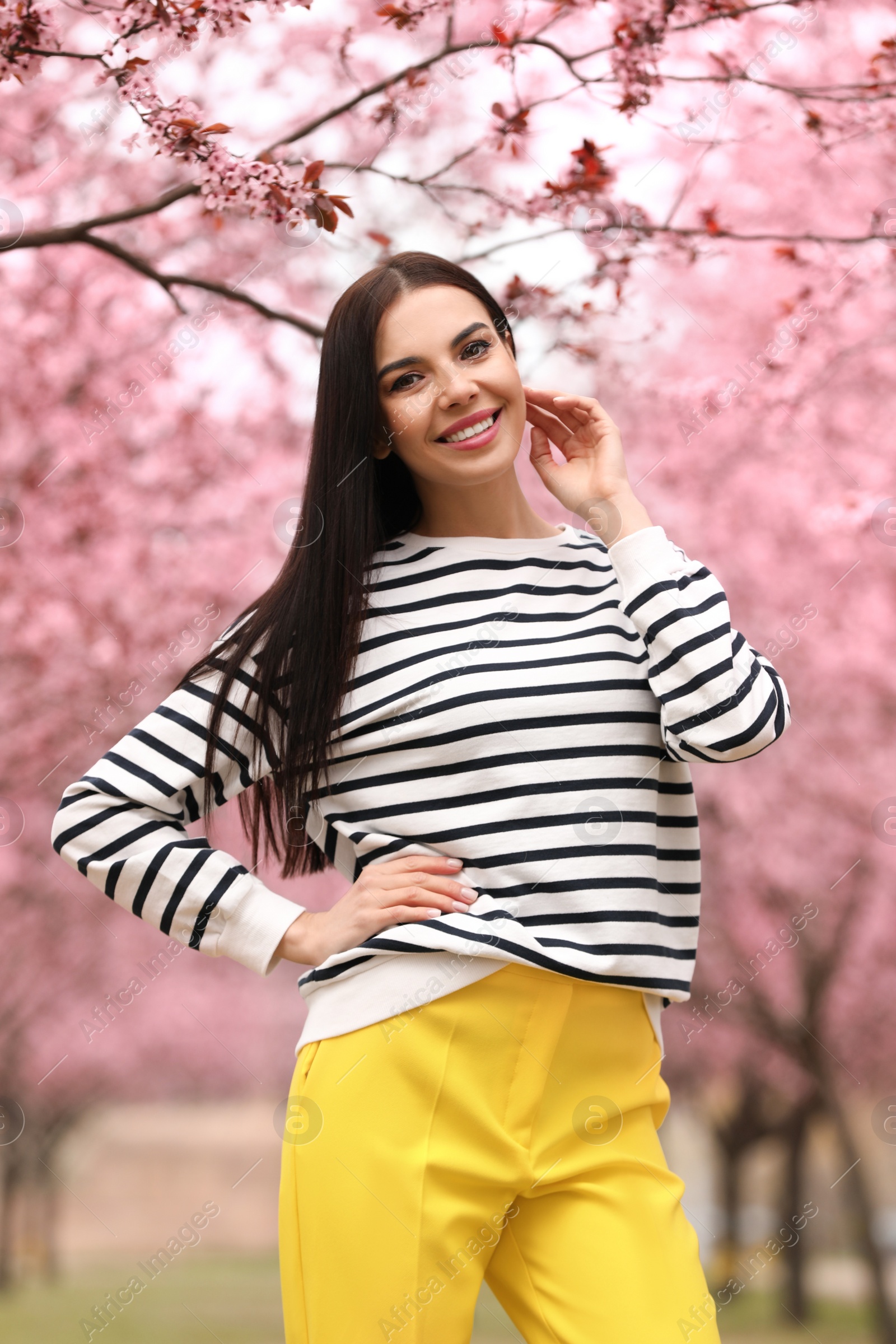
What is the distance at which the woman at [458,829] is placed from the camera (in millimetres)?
1477

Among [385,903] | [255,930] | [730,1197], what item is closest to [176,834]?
[255,930]

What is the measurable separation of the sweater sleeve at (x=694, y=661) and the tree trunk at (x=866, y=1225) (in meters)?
5.56

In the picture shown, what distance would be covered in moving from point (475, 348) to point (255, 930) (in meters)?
0.87

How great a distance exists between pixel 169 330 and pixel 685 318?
Result: 2771 millimetres

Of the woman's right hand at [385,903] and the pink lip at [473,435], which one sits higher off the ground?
the pink lip at [473,435]

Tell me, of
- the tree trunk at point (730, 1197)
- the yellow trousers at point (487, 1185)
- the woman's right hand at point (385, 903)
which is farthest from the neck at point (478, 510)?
the tree trunk at point (730, 1197)

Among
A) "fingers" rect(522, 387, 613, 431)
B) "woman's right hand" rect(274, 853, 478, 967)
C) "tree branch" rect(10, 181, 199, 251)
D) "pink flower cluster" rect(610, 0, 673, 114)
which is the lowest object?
"woman's right hand" rect(274, 853, 478, 967)

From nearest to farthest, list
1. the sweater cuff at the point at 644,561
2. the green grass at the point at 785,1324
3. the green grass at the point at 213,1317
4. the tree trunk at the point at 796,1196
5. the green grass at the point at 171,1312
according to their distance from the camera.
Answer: the sweater cuff at the point at 644,561, the tree trunk at the point at 796,1196, the green grass at the point at 785,1324, the green grass at the point at 213,1317, the green grass at the point at 171,1312

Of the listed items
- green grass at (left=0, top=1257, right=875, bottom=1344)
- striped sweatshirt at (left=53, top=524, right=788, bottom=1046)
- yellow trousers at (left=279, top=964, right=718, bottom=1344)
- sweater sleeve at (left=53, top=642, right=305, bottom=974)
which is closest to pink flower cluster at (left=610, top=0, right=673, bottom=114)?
striped sweatshirt at (left=53, top=524, right=788, bottom=1046)

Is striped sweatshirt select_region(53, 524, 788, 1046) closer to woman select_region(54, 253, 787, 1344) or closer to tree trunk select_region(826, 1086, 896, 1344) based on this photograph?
woman select_region(54, 253, 787, 1344)

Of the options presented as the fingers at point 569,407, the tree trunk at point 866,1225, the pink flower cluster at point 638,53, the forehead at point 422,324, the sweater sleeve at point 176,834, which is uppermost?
the pink flower cluster at point 638,53

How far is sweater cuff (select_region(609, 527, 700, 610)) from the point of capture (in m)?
1.58
